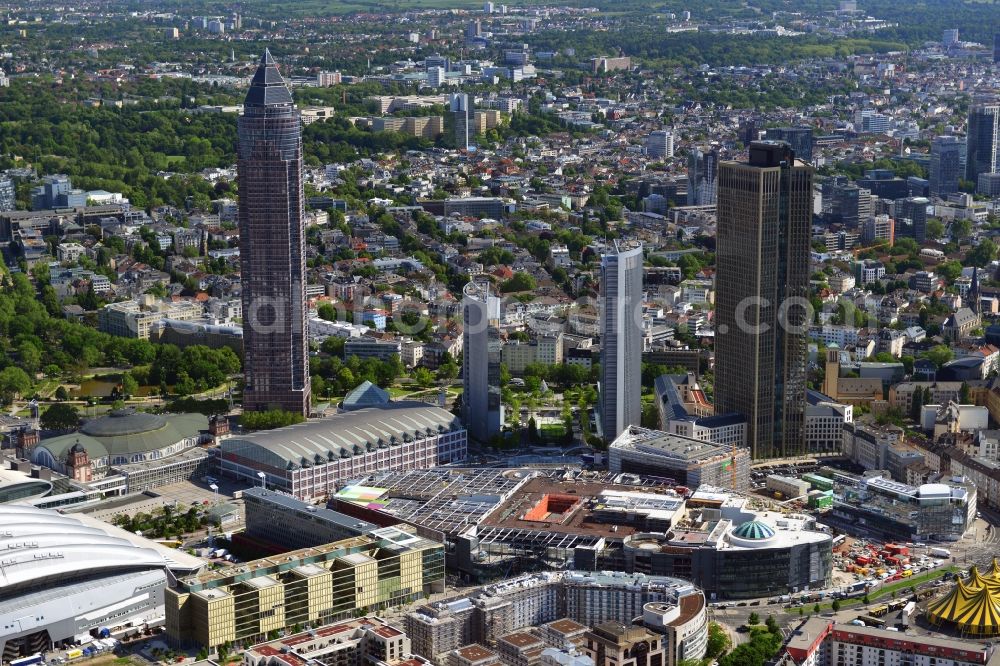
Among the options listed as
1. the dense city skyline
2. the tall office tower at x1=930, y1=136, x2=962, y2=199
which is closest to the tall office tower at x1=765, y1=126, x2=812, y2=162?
the dense city skyline

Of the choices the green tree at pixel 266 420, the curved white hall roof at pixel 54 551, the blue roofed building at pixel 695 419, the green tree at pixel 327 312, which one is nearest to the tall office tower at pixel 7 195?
the green tree at pixel 327 312

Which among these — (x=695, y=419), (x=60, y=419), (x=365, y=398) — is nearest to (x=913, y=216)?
(x=695, y=419)

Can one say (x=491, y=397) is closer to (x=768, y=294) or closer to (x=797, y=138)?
(x=768, y=294)

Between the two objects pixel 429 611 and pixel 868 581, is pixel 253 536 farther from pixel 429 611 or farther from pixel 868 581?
pixel 868 581

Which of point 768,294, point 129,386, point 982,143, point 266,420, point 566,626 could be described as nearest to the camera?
point 566,626

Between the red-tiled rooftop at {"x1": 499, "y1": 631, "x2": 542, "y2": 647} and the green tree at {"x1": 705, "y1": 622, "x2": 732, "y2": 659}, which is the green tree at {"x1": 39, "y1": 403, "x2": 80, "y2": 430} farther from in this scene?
the green tree at {"x1": 705, "y1": 622, "x2": 732, "y2": 659}

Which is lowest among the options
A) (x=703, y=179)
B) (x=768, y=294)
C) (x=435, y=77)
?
(x=703, y=179)

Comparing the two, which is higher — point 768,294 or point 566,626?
point 768,294

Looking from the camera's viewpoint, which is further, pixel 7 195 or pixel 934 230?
pixel 7 195

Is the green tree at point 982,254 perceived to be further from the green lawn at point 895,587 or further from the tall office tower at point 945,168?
the green lawn at point 895,587
